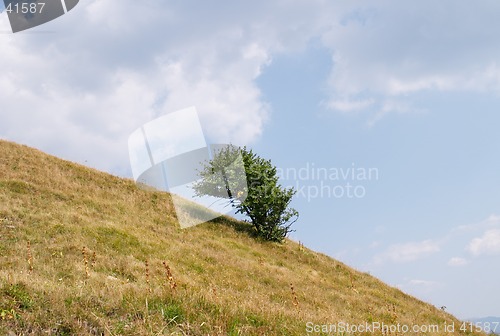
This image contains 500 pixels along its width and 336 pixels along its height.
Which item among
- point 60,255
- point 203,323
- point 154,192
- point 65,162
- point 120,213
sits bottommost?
point 203,323

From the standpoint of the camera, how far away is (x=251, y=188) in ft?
108

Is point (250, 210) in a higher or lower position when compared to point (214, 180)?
lower

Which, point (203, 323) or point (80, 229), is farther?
point (80, 229)

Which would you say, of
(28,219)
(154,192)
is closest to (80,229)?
(28,219)

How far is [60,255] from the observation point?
54.5 ft

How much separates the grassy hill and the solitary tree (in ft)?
5.50

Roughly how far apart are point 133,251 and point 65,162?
1928 cm

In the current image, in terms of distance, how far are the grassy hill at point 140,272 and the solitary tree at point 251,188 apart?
168cm

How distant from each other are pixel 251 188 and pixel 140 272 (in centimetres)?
1740

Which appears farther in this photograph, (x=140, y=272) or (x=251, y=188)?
(x=251, y=188)

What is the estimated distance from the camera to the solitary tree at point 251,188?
31747 mm

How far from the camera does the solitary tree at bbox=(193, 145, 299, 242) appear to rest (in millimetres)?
31747

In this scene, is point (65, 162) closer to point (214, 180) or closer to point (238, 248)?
point (214, 180)

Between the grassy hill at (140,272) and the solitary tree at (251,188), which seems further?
the solitary tree at (251,188)
